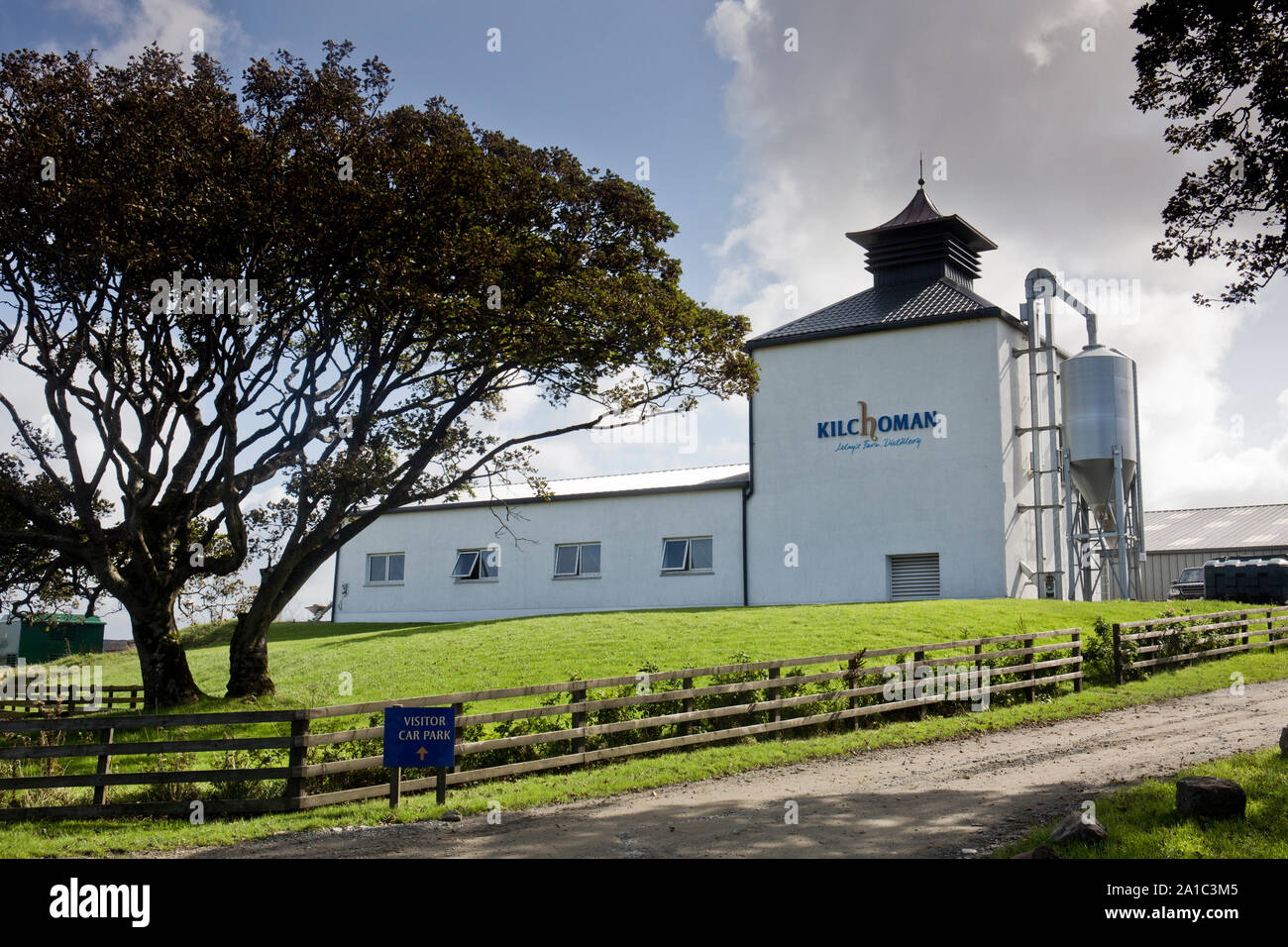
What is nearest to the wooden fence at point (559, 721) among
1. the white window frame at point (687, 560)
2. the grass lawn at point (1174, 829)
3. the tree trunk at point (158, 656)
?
the tree trunk at point (158, 656)

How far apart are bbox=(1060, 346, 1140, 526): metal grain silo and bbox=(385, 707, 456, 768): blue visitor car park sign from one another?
26.8m

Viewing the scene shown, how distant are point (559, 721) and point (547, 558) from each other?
2278 cm

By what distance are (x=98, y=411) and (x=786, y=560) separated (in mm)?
20226

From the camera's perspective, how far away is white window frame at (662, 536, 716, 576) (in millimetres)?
33562

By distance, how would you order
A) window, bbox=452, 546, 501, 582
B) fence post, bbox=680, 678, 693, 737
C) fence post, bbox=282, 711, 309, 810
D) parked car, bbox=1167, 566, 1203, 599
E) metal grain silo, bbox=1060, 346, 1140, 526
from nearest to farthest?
fence post, bbox=282, 711, 309, 810, fence post, bbox=680, 678, 693, 737, metal grain silo, bbox=1060, 346, 1140, 526, window, bbox=452, 546, 501, 582, parked car, bbox=1167, 566, 1203, 599

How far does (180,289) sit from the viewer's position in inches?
650

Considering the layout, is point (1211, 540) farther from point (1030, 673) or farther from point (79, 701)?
point (79, 701)

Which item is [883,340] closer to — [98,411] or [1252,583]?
[1252,583]

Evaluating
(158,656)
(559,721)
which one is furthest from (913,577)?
(158,656)

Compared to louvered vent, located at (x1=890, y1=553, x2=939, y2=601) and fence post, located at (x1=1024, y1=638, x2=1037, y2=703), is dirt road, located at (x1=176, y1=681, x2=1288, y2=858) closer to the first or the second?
fence post, located at (x1=1024, y1=638, x2=1037, y2=703)

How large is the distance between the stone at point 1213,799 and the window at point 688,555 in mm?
25469

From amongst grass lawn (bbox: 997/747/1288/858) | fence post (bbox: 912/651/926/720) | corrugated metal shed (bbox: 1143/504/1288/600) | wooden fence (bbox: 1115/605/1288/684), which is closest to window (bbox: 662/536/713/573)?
wooden fence (bbox: 1115/605/1288/684)
